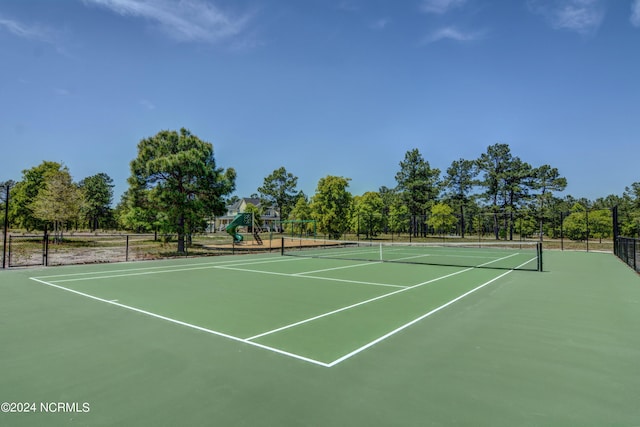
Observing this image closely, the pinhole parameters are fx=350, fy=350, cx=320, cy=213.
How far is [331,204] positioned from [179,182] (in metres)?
17.2

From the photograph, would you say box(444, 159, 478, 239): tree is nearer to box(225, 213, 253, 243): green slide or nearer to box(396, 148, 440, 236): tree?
box(396, 148, 440, 236): tree

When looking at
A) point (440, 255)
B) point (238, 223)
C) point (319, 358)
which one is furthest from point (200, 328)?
point (238, 223)

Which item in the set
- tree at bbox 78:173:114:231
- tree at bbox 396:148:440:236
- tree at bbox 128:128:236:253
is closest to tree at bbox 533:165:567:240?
tree at bbox 396:148:440:236

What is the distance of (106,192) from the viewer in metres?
65.2

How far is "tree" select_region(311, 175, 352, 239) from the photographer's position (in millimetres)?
35000

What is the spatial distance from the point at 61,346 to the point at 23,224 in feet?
116

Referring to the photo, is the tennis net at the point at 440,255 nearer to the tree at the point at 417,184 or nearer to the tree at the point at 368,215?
the tree at the point at 368,215

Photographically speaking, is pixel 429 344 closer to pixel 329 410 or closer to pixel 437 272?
pixel 329 410

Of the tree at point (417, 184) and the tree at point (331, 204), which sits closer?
the tree at point (331, 204)

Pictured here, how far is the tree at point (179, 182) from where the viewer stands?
2005cm

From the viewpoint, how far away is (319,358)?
447 centimetres

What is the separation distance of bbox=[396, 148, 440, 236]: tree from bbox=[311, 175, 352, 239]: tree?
20.1 metres

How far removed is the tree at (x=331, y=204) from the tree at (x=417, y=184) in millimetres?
20070

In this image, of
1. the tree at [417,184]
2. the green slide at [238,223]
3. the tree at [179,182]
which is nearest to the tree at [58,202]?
the tree at [179,182]
